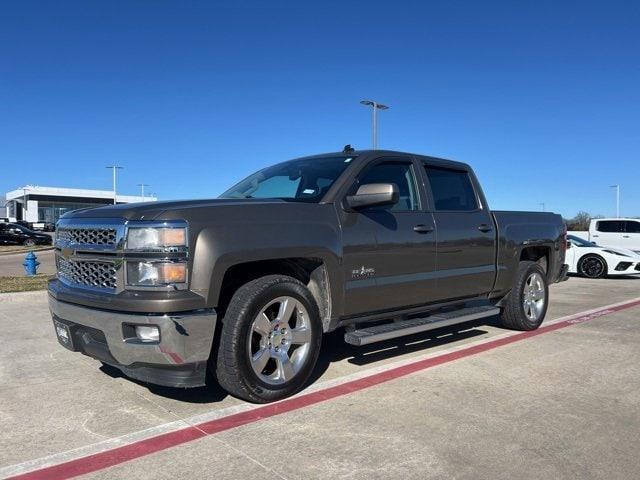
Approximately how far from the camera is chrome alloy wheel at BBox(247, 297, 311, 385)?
13.0 feet

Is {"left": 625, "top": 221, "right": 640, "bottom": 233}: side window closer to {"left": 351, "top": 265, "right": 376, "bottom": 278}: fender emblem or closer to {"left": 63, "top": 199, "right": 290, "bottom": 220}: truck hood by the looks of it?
{"left": 351, "top": 265, "right": 376, "bottom": 278}: fender emblem

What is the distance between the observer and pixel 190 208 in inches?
145

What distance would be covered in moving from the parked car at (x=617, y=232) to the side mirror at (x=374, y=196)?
16.9 metres

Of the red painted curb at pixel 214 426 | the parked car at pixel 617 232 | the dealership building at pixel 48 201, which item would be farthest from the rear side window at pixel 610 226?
the dealership building at pixel 48 201

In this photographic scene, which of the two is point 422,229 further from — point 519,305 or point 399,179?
point 519,305

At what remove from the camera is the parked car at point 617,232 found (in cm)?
1897

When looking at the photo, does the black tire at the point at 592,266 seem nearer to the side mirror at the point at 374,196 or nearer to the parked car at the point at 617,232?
the parked car at the point at 617,232

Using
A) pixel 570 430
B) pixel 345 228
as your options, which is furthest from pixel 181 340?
pixel 570 430

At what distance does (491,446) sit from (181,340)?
1.99 m

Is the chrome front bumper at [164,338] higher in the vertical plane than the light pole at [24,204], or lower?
lower

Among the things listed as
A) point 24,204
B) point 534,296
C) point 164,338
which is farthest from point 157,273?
point 24,204

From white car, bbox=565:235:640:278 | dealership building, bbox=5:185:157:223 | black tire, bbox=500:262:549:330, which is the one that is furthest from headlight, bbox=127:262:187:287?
dealership building, bbox=5:185:157:223

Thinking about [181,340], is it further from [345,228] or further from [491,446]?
[491,446]

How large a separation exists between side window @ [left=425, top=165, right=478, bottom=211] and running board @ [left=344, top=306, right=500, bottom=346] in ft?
3.52
